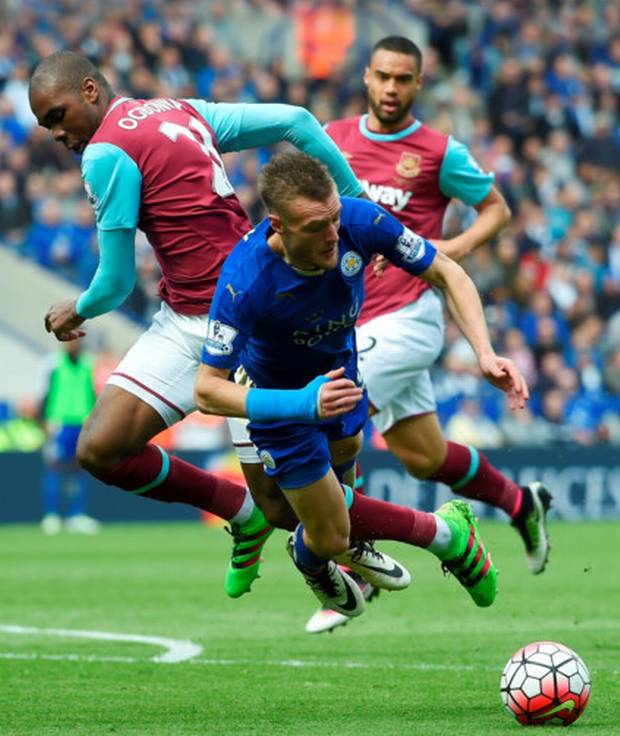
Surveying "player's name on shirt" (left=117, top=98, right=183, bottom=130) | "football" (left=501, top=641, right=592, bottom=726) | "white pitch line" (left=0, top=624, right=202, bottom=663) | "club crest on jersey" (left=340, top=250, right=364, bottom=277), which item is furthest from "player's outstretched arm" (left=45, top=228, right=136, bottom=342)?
"football" (left=501, top=641, right=592, bottom=726)

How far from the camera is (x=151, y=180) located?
24.9 feet

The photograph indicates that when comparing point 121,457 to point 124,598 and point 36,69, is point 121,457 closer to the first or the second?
point 36,69

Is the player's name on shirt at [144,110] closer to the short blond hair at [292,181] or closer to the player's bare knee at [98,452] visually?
the short blond hair at [292,181]

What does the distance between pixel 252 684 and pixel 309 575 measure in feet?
1.79

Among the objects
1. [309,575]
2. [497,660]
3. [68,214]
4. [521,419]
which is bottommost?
[521,419]

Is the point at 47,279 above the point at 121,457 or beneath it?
beneath

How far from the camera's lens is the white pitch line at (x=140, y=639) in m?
8.64

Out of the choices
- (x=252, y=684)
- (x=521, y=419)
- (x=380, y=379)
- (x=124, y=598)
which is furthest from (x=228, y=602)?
(x=521, y=419)

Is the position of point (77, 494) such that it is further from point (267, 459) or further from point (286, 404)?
point (286, 404)

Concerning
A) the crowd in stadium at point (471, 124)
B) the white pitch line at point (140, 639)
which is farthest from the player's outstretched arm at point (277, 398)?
the crowd in stadium at point (471, 124)

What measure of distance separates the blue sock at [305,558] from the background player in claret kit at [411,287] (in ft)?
5.10

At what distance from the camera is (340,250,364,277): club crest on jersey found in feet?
22.2

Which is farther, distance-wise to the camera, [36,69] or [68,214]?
[68,214]

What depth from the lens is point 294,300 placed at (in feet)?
22.1
